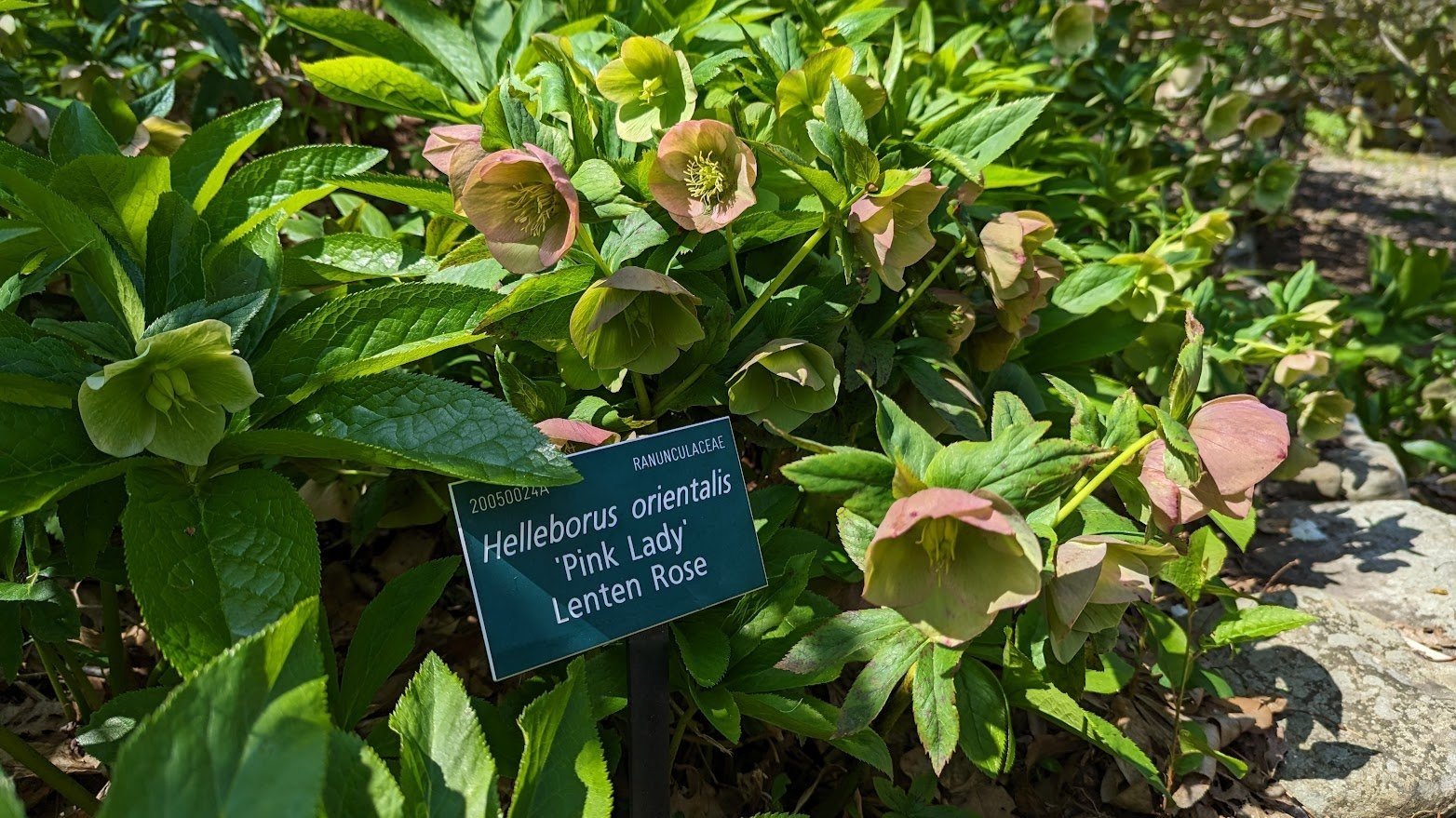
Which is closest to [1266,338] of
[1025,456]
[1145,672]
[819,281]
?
[1145,672]

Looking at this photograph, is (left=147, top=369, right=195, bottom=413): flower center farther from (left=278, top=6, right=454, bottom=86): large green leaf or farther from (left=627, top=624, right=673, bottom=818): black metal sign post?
(left=278, top=6, right=454, bottom=86): large green leaf

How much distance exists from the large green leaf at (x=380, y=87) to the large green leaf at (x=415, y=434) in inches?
23.0

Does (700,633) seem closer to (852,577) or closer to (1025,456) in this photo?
(852,577)

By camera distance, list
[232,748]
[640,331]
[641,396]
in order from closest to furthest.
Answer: [232,748] < [640,331] < [641,396]

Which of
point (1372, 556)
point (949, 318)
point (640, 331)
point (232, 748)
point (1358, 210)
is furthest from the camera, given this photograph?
point (1358, 210)

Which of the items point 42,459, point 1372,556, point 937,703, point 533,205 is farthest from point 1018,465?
point 1372,556

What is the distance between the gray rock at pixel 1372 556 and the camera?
177 centimetres

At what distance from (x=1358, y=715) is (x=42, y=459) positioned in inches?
66.8

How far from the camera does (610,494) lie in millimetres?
943

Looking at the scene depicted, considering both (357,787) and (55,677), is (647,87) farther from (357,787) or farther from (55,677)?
(55,677)

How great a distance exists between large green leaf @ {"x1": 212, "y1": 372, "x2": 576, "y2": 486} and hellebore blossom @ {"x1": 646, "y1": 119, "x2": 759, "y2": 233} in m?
0.25

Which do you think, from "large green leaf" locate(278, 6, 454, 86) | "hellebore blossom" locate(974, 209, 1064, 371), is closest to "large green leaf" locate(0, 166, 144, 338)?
"large green leaf" locate(278, 6, 454, 86)

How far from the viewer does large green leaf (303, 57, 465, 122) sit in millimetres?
1281

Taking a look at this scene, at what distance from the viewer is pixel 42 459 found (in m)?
0.79
